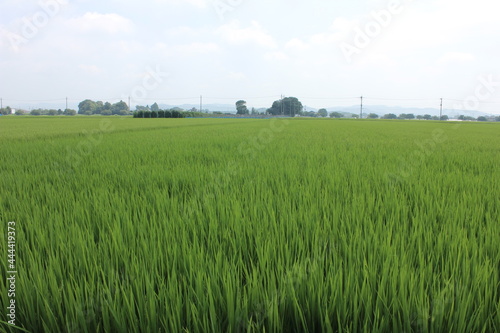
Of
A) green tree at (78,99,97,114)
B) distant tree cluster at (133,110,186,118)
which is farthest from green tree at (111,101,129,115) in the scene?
distant tree cluster at (133,110,186,118)

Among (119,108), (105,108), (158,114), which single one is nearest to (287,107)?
(158,114)

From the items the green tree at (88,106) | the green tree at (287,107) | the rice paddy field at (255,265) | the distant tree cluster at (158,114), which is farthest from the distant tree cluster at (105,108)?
the rice paddy field at (255,265)

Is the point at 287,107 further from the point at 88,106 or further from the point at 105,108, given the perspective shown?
the point at 88,106

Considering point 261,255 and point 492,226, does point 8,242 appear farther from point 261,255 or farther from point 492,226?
point 492,226

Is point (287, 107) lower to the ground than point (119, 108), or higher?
higher

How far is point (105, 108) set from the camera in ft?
251

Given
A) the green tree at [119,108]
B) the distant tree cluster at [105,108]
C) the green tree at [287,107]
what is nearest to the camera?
the distant tree cluster at [105,108]

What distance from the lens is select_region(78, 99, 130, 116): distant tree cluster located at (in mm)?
72181

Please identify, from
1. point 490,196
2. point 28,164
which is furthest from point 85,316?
point 28,164

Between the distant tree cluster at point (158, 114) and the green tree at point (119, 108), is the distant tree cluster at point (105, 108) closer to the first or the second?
the green tree at point (119, 108)

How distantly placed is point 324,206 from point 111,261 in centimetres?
116

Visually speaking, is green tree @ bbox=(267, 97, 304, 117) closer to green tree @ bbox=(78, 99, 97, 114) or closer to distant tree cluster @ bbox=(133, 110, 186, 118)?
distant tree cluster @ bbox=(133, 110, 186, 118)

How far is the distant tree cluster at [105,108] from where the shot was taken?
2842 inches

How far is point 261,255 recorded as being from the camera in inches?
39.0
